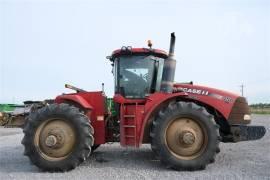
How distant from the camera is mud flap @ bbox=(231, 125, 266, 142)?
8.92 meters

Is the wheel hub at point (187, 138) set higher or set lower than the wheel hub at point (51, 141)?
higher

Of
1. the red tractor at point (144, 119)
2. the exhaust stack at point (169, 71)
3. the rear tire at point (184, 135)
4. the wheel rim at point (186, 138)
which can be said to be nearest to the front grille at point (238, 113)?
the red tractor at point (144, 119)

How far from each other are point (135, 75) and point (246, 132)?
2.87 meters

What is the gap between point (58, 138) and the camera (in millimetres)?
8703

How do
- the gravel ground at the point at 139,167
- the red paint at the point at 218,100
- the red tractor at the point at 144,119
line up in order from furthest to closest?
1. the red paint at the point at 218,100
2. the red tractor at the point at 144,119
3. the gravel ground at the point at 139,167

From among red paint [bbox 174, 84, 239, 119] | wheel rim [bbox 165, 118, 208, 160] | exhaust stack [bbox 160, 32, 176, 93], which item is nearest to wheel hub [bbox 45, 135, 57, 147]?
wheel rim [bbox 165, 118, 208, 160]

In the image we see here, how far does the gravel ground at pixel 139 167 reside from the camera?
780 cm

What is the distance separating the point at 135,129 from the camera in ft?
28.8

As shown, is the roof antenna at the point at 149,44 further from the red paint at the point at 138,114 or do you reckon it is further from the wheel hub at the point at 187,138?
the wheel hub at the point at 187,138

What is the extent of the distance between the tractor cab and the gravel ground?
1.67 metres

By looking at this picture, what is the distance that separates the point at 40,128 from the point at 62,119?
53 cm

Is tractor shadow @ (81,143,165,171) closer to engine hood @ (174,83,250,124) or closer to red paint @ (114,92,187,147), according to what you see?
red paint @ (114,92,187,147)

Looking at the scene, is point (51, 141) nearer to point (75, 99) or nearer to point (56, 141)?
point (56, 141)

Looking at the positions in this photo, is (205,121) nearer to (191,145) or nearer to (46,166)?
(191,145)
